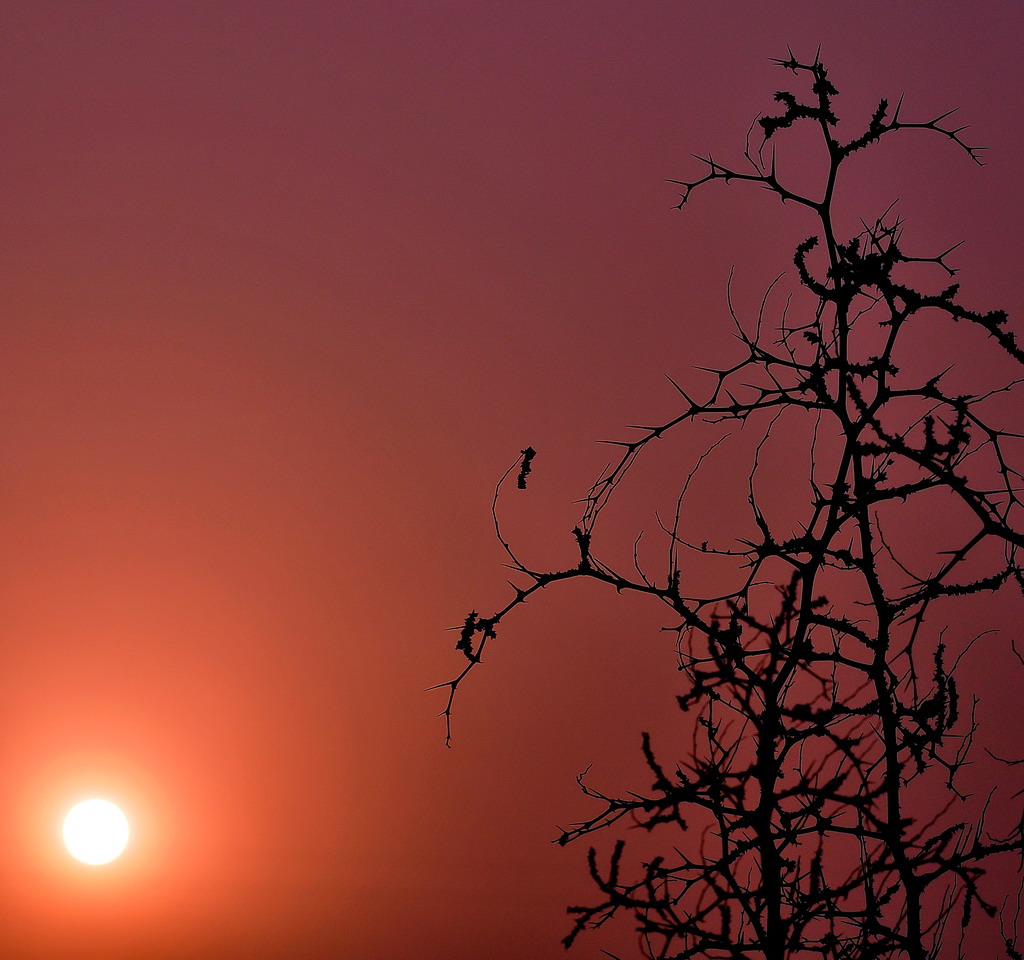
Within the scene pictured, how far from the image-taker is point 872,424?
2.70 meters

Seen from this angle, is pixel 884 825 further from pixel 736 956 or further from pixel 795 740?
pixel 736 956

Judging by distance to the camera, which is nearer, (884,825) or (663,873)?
(884,825)

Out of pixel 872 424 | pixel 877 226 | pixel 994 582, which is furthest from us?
pixel 877 226

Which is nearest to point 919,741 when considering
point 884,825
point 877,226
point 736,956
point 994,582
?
point 884,825

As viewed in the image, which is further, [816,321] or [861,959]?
[816,321]

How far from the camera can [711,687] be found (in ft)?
9.16

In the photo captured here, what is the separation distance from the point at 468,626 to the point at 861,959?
132 centimetres

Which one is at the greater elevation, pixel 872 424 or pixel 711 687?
pixel 872 424

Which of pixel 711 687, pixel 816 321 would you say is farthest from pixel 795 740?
pixel 816 321

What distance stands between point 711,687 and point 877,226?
1471mm

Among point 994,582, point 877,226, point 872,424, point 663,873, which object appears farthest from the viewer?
point 877,226

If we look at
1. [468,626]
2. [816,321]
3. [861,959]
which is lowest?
[861,959]

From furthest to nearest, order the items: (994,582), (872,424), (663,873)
Result: (663,873) → (872,424) → (994,582)

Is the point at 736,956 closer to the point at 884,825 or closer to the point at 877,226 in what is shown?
the point at 884,825
